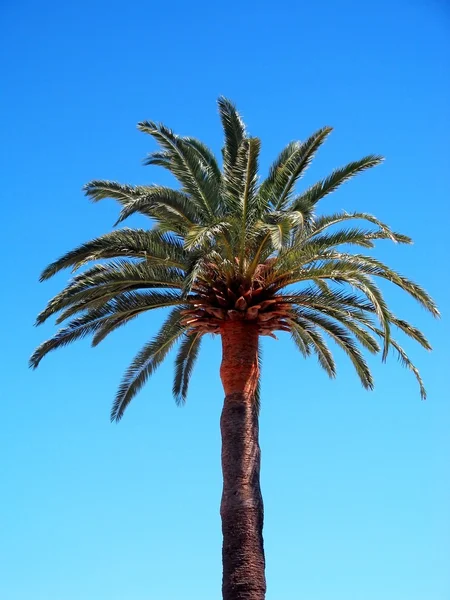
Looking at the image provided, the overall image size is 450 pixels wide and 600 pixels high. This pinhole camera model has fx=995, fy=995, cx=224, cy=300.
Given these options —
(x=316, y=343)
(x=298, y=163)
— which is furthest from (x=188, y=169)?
(x=316, y=343)

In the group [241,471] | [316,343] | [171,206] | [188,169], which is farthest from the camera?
[316,343]

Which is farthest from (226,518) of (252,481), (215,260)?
(215,260)

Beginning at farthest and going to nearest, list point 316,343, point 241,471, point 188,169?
1. point 316,343
2. point 188,169
3. point 241,471

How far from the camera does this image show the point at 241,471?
60.7ft

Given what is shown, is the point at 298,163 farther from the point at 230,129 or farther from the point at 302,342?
the point at 302,342

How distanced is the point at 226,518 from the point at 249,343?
353 cm

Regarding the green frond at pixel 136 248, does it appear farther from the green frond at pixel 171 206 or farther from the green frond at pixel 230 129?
the green frond at pixel 230 129

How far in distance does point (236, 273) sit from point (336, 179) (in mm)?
2768

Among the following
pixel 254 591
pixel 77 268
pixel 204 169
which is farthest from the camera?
pixel 204 169

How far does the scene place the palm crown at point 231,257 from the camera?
18.6 m

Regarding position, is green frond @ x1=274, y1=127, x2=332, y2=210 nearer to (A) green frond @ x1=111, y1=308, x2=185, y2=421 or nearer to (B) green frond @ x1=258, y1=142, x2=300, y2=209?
(B) green frond @ x1=258, y1=142, x2=300, y2=209

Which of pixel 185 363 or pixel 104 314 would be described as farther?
pixel 185 363

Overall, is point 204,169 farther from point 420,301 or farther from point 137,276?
point 420,301

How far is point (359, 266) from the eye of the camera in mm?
18703
